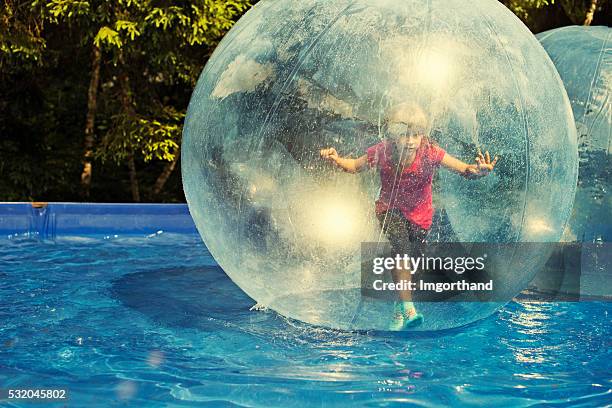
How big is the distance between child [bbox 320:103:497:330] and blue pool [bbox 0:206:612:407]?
61 centimetres

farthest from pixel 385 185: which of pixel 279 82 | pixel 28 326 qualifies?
pixel 28 326

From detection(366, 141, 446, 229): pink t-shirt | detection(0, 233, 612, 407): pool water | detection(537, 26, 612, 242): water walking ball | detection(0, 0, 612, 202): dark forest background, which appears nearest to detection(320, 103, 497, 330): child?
detection(366, 141, 446, 229): pink t-shirt

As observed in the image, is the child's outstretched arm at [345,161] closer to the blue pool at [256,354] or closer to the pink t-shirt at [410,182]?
the pink t-shirt at [410,182]

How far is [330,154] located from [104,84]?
827 cm

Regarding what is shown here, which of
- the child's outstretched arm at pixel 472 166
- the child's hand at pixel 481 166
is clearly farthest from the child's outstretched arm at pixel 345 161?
the child's hand at pixel 481 166

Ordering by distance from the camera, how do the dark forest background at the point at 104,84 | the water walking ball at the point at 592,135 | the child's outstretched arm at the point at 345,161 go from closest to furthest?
the child's outstretched arm at the point at 345,161
the water walking ball at the point at 592,135
the dark forest background at the point at 104,84

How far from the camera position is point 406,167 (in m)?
3.73

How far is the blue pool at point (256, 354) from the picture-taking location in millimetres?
3465

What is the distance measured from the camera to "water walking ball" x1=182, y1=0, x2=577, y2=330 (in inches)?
147

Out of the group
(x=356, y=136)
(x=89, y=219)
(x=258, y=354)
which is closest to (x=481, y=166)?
(x=356, y=136)

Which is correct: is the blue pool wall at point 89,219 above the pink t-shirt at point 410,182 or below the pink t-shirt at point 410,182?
below

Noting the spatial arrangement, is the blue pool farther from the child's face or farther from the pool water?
the child's face

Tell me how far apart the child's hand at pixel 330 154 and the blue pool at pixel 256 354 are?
0.91 meters

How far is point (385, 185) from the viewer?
12.3ft
